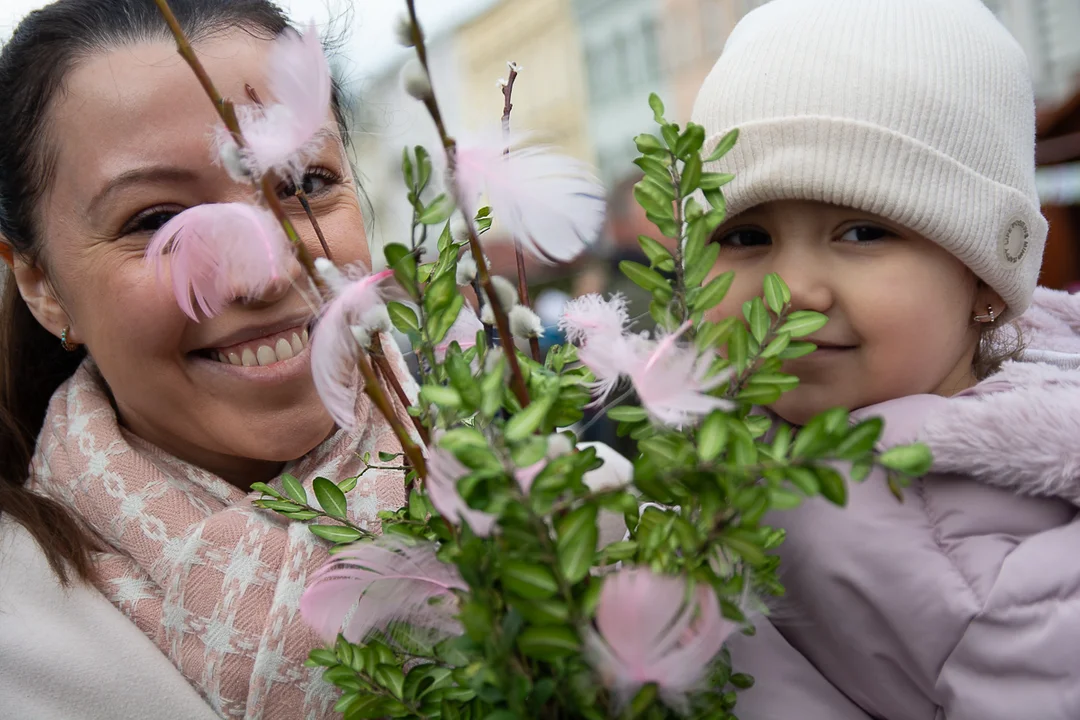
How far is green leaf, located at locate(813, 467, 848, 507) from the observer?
70 centimetres

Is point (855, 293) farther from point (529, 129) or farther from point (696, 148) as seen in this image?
point (529, 129)

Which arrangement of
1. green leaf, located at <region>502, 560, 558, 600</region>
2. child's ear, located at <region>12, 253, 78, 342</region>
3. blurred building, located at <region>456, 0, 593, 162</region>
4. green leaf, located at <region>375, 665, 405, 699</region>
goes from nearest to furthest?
Result: green leaf, located at <region>502, 560, 558, 600</region> → green leaf, located at <region>375, 665, 405, 699</region> → child's ear, located at <region>12, 253, 78, 342</region> → blurred building, located at <region>456, 0, 593, 162</region>

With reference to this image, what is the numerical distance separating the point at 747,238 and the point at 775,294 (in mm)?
355

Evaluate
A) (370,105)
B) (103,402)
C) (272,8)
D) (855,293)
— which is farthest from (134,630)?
(855,293)

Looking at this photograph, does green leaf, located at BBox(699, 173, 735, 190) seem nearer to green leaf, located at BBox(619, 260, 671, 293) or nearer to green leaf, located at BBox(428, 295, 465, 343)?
green leaf, located at BBox(619, 260, 671, 293)

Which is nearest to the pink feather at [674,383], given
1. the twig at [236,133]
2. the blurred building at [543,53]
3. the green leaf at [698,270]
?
the green leaf at [698,270]

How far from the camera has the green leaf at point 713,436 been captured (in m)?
0.73

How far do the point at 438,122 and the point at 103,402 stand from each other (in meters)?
1.13

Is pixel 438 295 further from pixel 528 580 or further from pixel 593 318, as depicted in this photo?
pixel 528 580

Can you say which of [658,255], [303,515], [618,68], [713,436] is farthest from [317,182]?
[618,68]

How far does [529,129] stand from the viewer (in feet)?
2.94

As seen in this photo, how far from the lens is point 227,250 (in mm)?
859

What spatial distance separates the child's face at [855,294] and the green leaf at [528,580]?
0.70 meters

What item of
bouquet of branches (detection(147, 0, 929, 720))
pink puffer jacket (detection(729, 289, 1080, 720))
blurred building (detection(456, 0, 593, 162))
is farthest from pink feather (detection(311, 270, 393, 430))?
blurred building (detection(456, 0, 593, 162))
